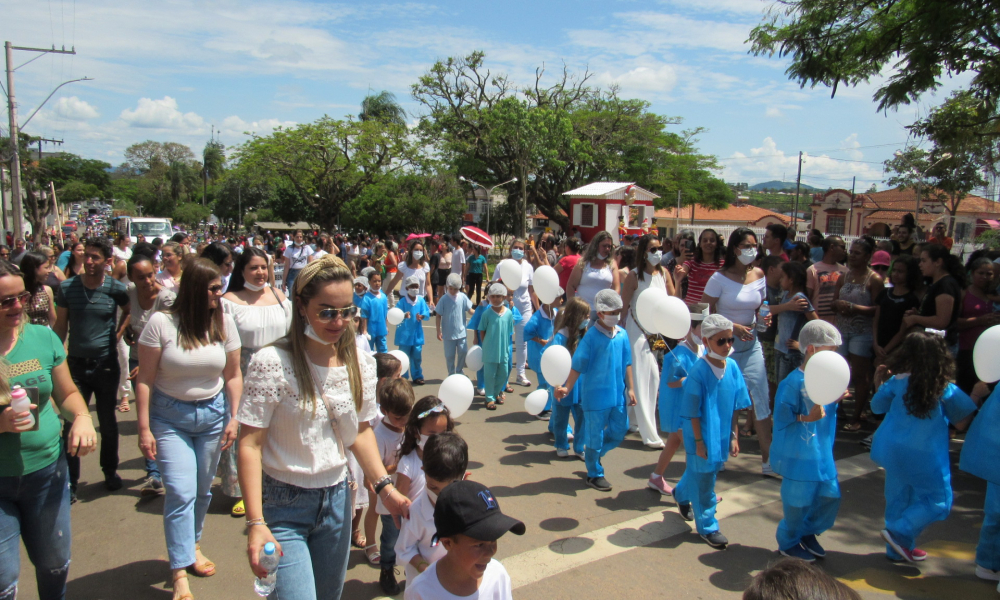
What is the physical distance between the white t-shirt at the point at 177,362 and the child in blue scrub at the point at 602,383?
101 inches

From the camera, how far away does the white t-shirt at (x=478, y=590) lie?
2172mm

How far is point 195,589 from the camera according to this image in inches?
142

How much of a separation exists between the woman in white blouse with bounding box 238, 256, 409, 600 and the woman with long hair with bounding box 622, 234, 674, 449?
413 cm

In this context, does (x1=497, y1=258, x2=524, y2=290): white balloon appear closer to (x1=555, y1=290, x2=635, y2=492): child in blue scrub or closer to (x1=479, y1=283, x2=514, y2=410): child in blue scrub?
(x1=479, y1=283, x2=514, y2=410): child in blue scrub

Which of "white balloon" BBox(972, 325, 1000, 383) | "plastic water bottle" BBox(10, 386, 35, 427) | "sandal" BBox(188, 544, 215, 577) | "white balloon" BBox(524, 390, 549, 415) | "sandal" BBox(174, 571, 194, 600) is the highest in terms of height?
"white balloon" BBox(972, 325, 1000, 383)

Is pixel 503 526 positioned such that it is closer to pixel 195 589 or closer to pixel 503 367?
pixel 195 589

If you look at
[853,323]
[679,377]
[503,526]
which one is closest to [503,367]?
[679,377]

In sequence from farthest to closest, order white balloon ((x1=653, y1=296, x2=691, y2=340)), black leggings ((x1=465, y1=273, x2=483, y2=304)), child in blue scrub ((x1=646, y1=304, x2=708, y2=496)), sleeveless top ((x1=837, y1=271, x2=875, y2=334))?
black leggings ((x1=465, y1=273, x2=483, y2=304)) < sleeveless top ((x1=837, y1=271, x2=875, y2=334)) < white balloon ((x1=653, y1=296, x2=691, y2=340)) < child in blue scrub ((x1=646, y1=304, x2=708, y2=496))

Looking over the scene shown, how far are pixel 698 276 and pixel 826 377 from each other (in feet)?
9.48

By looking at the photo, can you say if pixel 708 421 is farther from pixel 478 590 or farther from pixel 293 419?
pixel 293 419

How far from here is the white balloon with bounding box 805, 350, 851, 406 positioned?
3721mm

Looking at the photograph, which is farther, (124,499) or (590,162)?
(590,162)

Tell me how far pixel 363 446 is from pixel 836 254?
6432mm

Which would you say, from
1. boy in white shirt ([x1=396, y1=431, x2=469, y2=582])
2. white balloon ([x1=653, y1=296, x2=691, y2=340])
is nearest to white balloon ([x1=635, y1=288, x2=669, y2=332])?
white balloon ([x1=653, y1=296, x2=691, y2=340])
